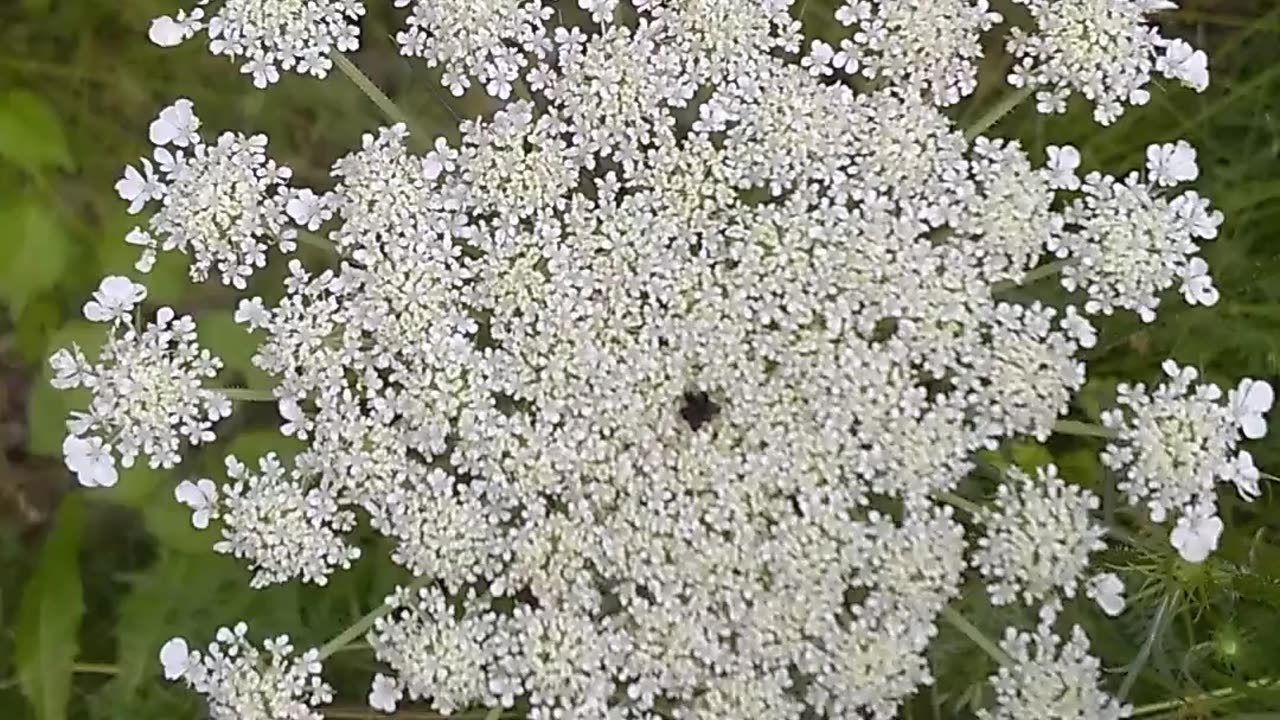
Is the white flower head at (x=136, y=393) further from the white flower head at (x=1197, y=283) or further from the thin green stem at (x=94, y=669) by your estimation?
the white flower head at (x=1197, y=283)

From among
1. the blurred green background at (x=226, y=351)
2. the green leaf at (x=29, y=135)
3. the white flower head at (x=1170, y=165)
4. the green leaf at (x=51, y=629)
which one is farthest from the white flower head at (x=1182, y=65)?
the green leaf at (x=51, y=629)

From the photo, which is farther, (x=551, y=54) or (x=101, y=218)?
(x=101, y=218)

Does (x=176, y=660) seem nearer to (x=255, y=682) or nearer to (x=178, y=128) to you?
(x=255, y=682)

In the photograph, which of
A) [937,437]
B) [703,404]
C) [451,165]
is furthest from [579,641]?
[451,165]

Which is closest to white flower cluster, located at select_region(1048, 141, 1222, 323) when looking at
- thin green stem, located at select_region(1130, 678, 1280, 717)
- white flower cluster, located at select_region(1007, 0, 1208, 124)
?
white flower cluster, located at select_region(1007, 0, 1208, 124)

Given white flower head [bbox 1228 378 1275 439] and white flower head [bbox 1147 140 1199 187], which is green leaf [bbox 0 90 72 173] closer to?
white flower head [bbox 1147 140 1199 187]

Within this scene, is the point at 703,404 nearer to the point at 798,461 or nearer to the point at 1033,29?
the point at 798,461

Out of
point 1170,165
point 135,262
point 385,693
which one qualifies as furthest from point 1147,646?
point 135,262
